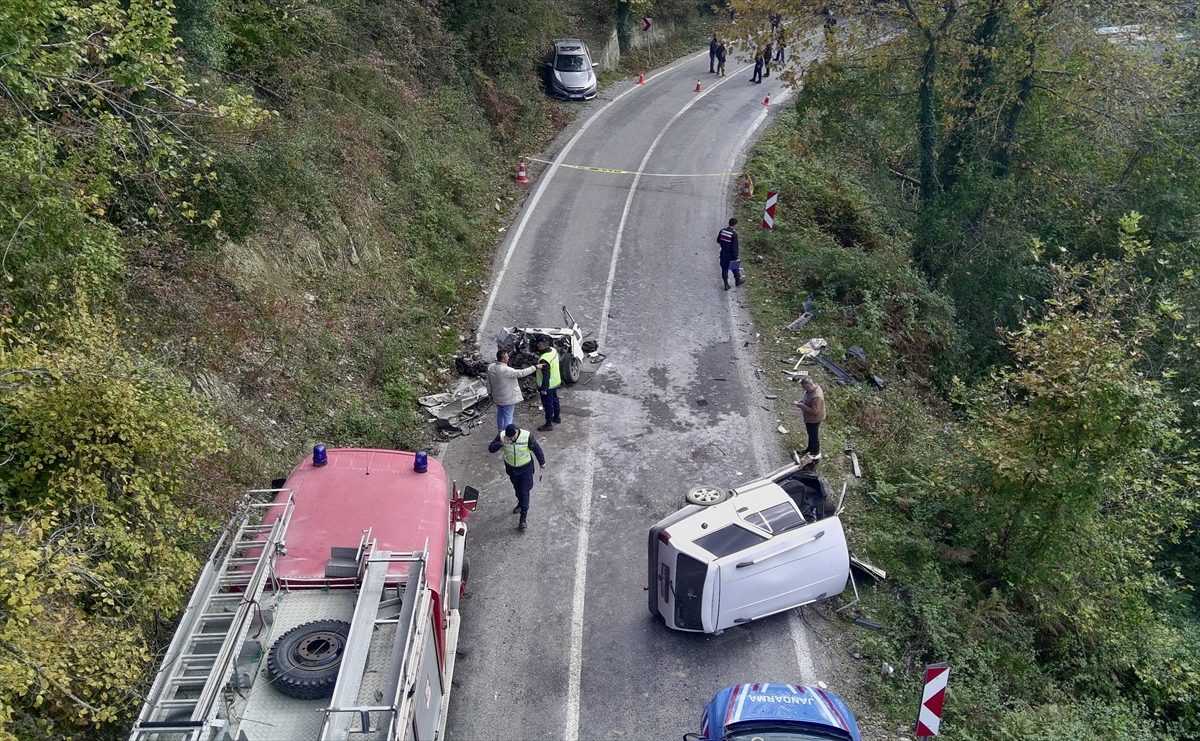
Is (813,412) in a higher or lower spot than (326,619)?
lower

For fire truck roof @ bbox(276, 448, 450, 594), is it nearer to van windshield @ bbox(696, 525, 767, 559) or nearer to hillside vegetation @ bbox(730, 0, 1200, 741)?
van windshield @ bbox(696, 525, 767, 559)

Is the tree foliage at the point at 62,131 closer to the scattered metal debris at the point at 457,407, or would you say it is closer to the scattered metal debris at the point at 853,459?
the scattered metal debris at the point at 457,407

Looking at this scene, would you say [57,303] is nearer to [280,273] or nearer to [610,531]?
[280,273]

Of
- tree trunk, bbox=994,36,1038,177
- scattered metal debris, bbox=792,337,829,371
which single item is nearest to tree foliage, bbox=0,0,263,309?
scattered metal debris, bbox=792,337,829,371

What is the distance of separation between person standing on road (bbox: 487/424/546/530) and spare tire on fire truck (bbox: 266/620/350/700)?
12.3ft

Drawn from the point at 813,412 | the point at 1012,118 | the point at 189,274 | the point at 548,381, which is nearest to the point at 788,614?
the point at 813,412

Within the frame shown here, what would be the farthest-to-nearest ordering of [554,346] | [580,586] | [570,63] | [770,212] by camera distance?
1. [570,63]
2. [770,212]
3. [554,346]
4. [580,586]

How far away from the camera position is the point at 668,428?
13.5 metres

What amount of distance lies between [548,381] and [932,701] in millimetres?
6784

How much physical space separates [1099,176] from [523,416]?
15.4 meters

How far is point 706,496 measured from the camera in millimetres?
10078

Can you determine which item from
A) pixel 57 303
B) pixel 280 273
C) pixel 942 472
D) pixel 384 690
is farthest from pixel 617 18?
pixel 384 690

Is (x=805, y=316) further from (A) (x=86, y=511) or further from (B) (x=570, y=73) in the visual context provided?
(B) (x=570, y=73)

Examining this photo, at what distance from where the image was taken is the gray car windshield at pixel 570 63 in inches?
1129
